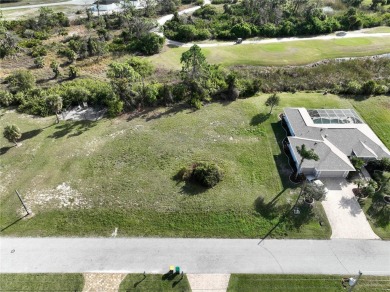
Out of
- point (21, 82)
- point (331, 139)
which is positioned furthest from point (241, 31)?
point (21, 82)

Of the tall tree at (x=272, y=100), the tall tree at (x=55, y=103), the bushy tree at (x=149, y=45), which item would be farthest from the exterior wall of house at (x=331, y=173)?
the bushy tree at (x=149, y=45)

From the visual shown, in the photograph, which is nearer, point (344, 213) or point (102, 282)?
point (102, 282)

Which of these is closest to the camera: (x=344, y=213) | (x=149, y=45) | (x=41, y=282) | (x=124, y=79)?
(x=41, y=282)

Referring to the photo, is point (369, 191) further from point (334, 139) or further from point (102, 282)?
point (102, 282)

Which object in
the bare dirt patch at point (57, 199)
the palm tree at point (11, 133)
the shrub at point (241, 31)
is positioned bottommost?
the bare dirt patch at point (57, 199)

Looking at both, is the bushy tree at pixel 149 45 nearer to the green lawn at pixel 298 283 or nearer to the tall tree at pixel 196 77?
the tall tree at pixel 196 77

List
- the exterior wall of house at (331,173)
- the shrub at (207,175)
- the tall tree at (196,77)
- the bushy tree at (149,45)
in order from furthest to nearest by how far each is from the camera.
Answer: the bushy tree at (149,45) < the tall tree at (196,77) < the exterior wall of house at (331,173) < the shrub at (207,175)

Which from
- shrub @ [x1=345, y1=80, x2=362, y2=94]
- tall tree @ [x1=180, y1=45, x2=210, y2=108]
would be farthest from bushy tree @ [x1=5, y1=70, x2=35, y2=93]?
shrub @ [x1=345, y1=80, x2=362, y2=94]

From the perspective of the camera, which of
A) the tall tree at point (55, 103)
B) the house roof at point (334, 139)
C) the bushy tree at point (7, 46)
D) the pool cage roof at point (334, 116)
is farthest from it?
the bushy tree at point (7, 46)
